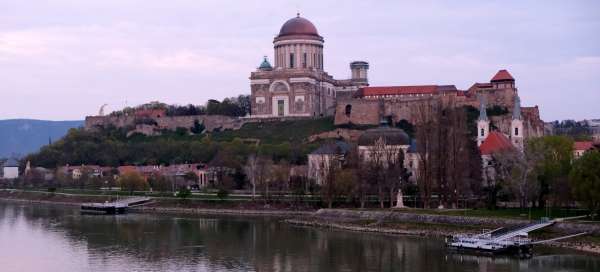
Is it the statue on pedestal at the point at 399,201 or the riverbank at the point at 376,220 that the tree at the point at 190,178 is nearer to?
the riverbank at the point at 376,220

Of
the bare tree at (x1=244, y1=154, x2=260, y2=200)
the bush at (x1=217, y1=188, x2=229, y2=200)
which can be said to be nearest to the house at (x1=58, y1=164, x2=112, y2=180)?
the bare tree at (x1=244, y1=154, x2=260, y2=200)

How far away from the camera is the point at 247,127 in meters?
83.1

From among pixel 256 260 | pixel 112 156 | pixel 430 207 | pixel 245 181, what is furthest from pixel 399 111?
pixel 256 260

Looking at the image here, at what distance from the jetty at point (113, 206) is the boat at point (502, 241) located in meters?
29.4

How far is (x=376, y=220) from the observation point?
46000 millimetres

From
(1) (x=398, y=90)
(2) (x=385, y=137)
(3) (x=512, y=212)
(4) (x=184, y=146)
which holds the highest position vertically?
(1) (x=398, y=90)

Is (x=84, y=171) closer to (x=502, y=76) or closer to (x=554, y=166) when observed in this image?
(x=502, y=76)

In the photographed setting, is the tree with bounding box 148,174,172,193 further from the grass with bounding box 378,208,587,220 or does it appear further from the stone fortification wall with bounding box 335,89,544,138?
the grass with bounding box 378,208,587,220

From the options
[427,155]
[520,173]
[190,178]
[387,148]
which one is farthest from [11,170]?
[520,173]

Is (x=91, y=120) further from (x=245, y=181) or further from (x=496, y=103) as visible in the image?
(x=496, y=103)

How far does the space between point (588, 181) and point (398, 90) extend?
4449 centimetres

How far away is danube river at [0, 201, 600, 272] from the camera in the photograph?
33281 mm

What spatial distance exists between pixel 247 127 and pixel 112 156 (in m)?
12.3

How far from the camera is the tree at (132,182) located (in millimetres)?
68625
